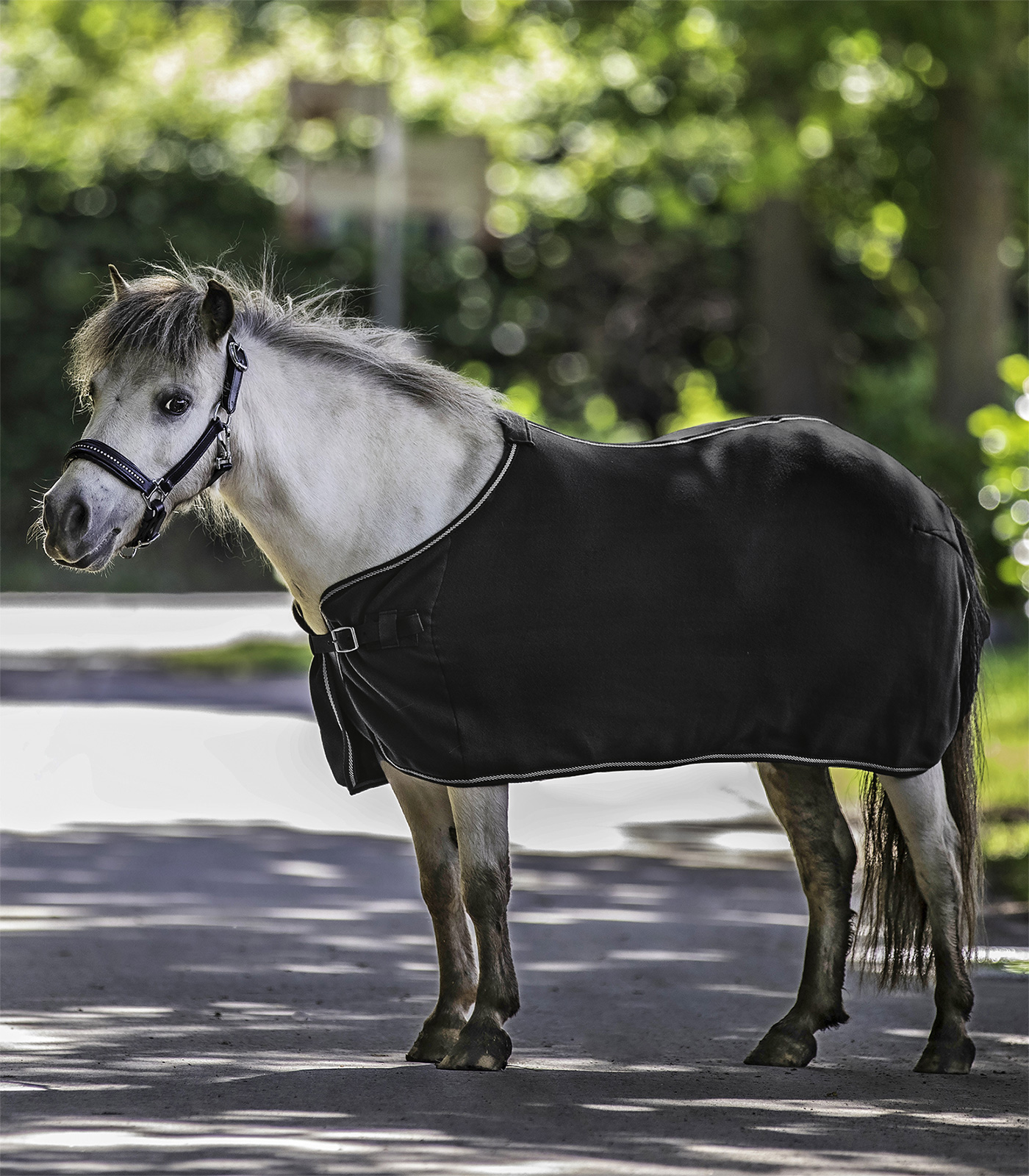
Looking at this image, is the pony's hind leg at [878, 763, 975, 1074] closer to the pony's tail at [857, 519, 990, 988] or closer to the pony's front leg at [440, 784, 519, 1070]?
the pony's tail at [857, 519, 990, 988]

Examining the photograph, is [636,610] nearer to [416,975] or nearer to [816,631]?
[816,631]

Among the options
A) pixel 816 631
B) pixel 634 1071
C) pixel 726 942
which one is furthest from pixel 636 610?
pixel 726 942

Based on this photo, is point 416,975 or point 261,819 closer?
point 416,975

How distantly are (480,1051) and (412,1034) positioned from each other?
0.65 m

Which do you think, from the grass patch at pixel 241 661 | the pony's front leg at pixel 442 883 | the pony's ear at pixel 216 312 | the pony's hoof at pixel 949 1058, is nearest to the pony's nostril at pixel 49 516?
the pony's ear at pixel 216 312

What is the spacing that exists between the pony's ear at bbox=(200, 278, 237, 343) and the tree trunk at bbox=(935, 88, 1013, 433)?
44.9ft

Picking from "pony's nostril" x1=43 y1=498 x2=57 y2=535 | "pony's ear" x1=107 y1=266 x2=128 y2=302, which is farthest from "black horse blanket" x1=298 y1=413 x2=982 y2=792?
"pony's ear" x1=107 y1=266 x2=128 y2=302

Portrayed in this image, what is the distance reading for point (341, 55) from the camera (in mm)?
24359

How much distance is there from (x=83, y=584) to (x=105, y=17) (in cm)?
835

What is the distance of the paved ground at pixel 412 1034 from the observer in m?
4.38

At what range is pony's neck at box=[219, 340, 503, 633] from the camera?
5.15m

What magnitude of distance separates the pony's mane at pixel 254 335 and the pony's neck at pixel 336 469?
0.06 meters

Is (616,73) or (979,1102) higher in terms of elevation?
(616,73)

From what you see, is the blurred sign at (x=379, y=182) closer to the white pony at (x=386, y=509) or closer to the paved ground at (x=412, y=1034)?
the paved ground at (x=412, y=1034)
